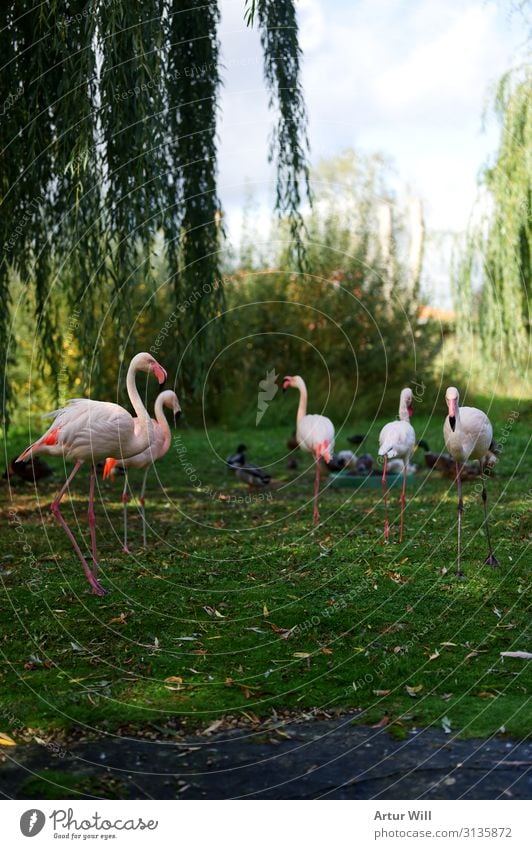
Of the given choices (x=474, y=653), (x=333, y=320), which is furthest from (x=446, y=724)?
(x=333, y=320)

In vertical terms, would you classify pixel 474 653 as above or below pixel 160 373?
below

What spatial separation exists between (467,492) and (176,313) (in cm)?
305

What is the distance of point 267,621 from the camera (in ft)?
15.5

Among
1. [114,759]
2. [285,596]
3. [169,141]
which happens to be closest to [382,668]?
[285,596]

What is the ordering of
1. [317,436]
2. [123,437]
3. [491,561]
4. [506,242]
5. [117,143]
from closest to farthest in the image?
1. [117,143]
2. [123,437]
3. [491,561]
4. [317,436]
5. [506,242]

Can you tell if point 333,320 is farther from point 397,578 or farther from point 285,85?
point 397,578

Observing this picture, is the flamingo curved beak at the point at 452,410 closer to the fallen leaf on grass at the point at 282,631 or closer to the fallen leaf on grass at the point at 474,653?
the fallen leaf on grass at the point at 474,653

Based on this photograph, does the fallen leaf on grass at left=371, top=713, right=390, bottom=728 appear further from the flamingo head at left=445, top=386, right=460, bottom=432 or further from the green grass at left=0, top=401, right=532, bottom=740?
the flamingo head at left=445, top=386, right=460, bottom=432

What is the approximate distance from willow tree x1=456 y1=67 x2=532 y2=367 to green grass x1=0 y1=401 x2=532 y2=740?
2936 mm

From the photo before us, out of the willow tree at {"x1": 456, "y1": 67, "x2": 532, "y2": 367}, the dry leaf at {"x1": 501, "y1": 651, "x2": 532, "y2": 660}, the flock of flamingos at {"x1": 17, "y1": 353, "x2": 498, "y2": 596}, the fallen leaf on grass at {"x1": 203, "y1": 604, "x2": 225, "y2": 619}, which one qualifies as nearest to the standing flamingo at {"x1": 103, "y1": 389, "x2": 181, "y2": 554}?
the flock of flamingos at {"x1": 17, "y1": 353, "x2": 498, "y2": 596}

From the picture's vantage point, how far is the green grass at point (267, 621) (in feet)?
12.5
